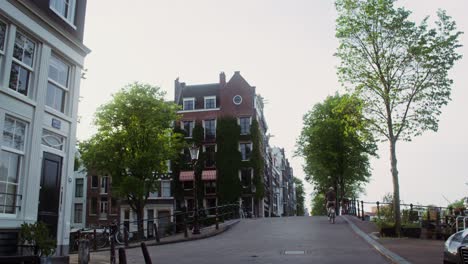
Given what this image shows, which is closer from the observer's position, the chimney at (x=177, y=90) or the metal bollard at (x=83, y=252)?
the metal bollard at (x=83, y=252)

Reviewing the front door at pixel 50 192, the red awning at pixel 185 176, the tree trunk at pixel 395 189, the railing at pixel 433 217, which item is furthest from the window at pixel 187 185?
the front door at pixel 50 192

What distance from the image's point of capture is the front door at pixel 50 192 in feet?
46.6

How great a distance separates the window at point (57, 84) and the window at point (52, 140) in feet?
3.05

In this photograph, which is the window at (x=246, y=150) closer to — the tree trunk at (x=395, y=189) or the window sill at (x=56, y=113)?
the tree trunk at (x=395, y=189)

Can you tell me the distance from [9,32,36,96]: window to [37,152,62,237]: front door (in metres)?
2.16

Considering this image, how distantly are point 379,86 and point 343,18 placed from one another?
3.53m

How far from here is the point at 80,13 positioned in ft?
55.9

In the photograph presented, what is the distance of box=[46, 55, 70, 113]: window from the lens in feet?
49.5

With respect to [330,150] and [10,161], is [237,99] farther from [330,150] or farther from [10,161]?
[10,161]

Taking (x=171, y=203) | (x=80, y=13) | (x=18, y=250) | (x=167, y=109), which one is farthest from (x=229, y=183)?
(x=18, y=250)

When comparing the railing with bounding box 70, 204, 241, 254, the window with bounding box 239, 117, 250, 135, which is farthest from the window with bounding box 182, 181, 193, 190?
the railing with bounding box 70, 204, 241, 254

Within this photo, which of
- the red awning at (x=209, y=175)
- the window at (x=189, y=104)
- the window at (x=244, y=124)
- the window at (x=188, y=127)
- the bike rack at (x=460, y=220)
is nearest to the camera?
the bike rack at (x=460, y=220)

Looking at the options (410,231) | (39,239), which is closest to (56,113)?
(39,239)

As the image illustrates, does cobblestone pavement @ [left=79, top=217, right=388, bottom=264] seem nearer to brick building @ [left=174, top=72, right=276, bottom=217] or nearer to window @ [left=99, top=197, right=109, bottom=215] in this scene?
brick building @ [left=174, top=72, right=276, bottom=217]
